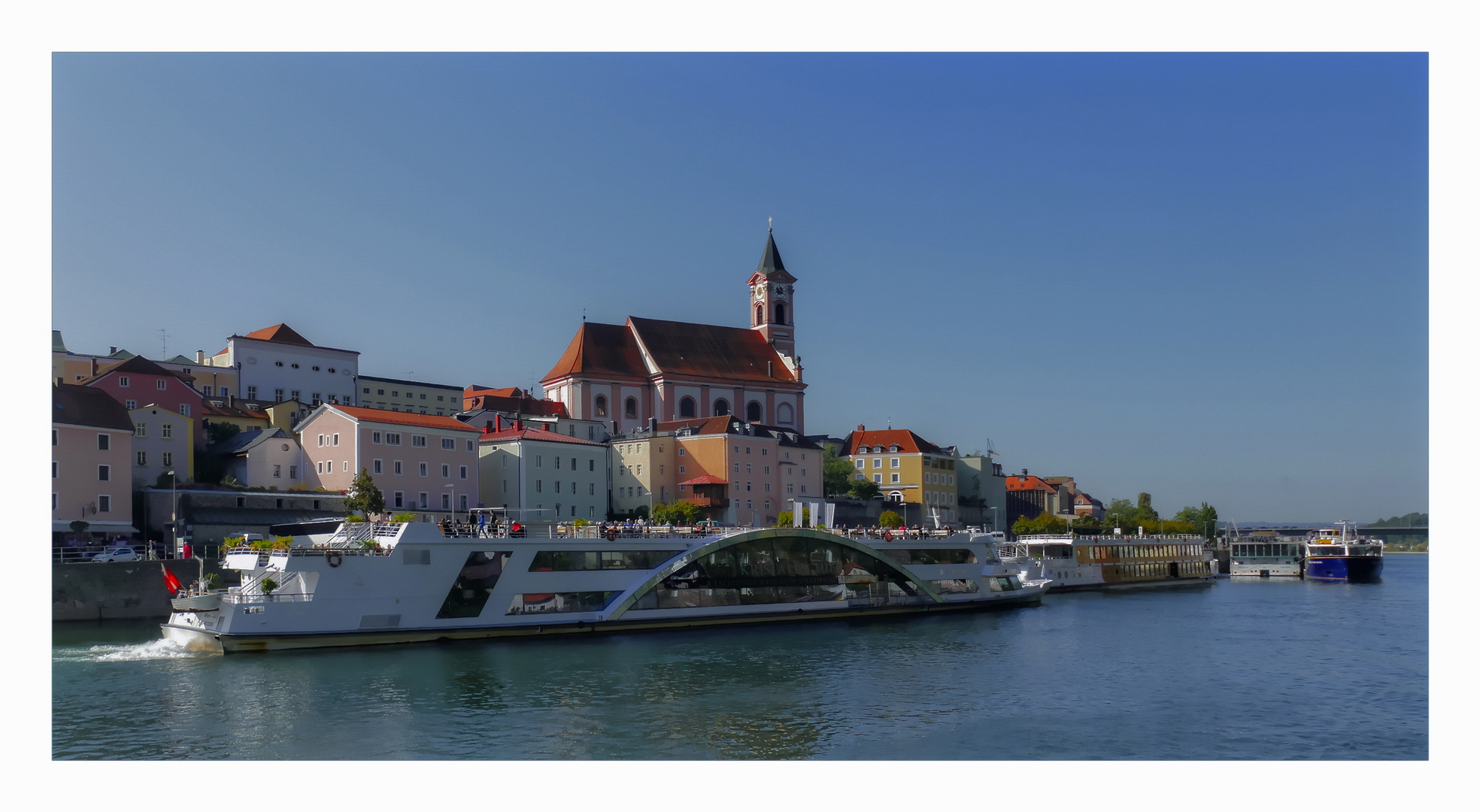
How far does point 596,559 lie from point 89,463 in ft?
78.3

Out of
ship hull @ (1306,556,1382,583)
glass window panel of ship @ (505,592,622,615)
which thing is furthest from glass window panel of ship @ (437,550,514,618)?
ship hull @ (1306,556,1382,583)

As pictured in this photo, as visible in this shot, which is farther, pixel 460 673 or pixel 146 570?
pixel 146 570

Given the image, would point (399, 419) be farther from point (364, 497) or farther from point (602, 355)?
point (602, 355)

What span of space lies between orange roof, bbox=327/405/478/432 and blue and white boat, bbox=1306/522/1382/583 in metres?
55.1

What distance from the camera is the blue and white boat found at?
8094 centimetres

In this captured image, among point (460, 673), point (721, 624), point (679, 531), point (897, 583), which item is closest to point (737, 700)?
point (460, 673)

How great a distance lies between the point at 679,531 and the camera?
44.2 metres

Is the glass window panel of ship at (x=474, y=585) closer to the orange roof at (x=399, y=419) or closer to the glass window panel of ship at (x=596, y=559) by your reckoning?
the glass window panel of ship at (x=596, y=559)

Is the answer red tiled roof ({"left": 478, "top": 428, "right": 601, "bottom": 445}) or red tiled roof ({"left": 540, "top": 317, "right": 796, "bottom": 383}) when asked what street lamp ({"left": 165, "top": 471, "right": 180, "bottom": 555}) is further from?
red tiled roof ({"left": 540, "top": 317, "right": 796, "bottom": 383})

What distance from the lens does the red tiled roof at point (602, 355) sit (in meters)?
93.2

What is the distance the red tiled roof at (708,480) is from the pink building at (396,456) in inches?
733

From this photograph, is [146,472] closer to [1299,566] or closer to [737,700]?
[737,700]

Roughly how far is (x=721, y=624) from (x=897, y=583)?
350 inches

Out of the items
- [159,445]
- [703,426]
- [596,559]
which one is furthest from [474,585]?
[703,426]
